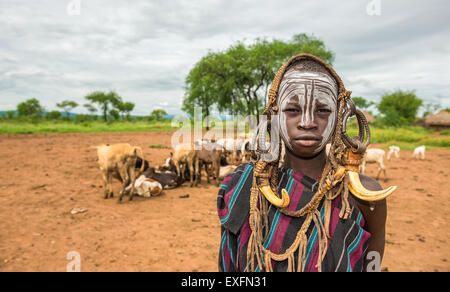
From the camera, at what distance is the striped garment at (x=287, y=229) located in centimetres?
129

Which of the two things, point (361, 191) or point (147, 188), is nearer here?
point (361, 191)

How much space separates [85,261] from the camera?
396cm

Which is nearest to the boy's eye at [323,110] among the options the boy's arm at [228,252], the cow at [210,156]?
the boy's arm at [228,252]

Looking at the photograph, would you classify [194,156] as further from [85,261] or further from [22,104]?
[22,104]

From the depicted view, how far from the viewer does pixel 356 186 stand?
4.21ft

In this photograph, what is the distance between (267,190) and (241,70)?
69.1 feet

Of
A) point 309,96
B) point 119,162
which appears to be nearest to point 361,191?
point 309,96

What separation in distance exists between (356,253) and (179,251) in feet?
11.8

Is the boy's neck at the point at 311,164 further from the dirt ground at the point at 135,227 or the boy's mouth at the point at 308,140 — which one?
the dirt ground at the point at 135,227

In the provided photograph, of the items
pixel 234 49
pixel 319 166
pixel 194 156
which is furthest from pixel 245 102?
pixel 319 166

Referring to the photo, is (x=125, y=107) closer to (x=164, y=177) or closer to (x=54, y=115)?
(x=54, y=115)

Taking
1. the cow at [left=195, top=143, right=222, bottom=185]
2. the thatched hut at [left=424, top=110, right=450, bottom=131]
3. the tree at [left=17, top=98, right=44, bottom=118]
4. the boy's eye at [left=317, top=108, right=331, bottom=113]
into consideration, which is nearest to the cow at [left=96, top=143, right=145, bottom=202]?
the cow at [left=195, top=143, right=222, bottom=185]
